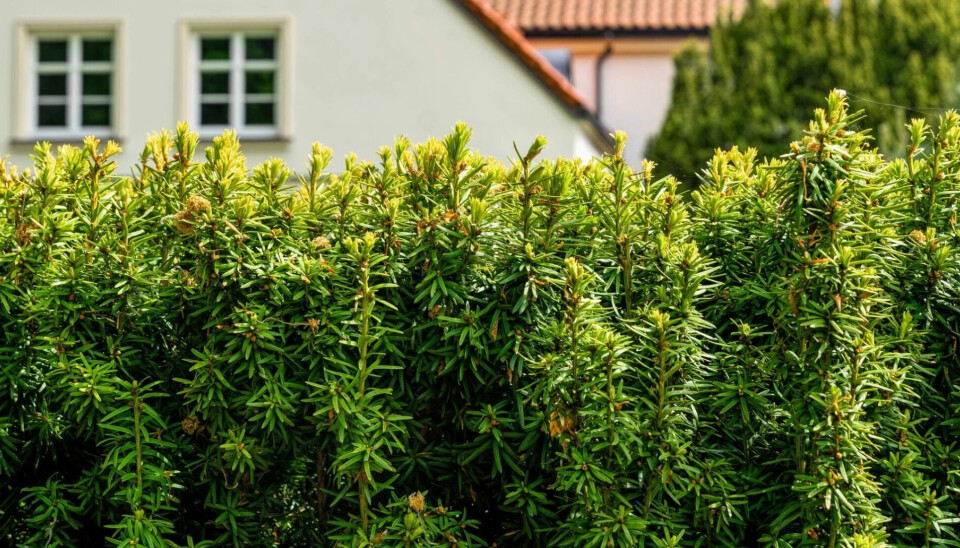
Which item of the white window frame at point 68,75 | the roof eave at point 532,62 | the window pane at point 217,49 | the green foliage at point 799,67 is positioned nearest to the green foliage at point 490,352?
the roof eave at point 532,62

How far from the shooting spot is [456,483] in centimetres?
259

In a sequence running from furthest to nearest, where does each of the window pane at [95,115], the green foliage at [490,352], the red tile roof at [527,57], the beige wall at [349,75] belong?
the window pane at [95,115] → the beige wall at [349,75] → the red tile roof at [527,57] → the green foliage at [490,352]

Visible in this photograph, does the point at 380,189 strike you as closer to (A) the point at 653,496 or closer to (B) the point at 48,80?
(A) the point at 653,496

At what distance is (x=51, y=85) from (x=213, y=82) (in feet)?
8.72

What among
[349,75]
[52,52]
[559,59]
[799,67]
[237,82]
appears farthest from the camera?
[559,59]

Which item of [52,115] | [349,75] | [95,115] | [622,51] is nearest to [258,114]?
[349,75]

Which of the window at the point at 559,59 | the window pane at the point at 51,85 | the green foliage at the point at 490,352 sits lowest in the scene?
Answer: the green foliage at the point at 490,352

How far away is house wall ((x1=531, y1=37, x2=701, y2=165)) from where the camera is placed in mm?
20844

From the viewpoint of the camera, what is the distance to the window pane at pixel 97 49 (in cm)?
1695

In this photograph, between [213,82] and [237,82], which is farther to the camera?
[213,82]

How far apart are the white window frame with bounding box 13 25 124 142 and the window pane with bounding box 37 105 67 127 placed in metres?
0.08

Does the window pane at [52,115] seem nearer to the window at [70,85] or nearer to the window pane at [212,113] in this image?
the window at [70,85]

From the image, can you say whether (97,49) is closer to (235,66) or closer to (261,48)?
(235,66)

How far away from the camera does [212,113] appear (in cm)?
1694
